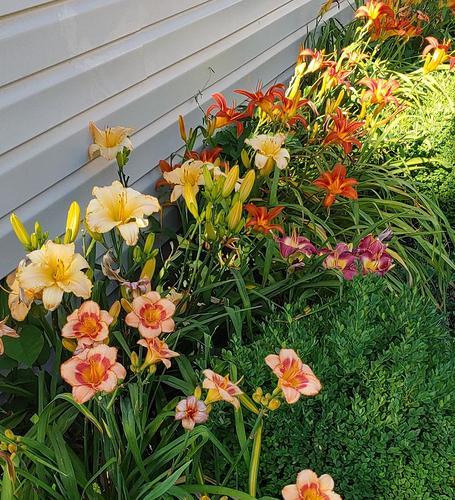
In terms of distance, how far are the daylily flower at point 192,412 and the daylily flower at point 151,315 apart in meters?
0.15

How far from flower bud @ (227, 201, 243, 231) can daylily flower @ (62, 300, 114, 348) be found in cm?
Answer: 48

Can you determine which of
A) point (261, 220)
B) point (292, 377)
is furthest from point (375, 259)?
point (292, 377)

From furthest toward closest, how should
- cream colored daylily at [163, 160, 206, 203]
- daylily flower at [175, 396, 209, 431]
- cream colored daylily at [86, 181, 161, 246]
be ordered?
cream colored daylily at [163, 160, 206, 203] → cream colored daylily at [86, 181, 161, 246] → daylily flower at [175, 396, 209, 431]

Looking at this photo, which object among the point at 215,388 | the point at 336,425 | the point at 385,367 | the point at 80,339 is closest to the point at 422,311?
the point at 385,367

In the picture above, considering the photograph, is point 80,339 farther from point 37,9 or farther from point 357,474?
point 37,9

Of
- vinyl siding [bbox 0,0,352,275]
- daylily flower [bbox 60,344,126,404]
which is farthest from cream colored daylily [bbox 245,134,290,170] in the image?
daylily flower [bbox 60,344,126,404]

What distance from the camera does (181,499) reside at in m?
1.21

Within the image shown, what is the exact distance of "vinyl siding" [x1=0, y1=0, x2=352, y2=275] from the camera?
1523 millimetres

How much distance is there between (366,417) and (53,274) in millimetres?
744

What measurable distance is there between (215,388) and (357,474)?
1.57 feet

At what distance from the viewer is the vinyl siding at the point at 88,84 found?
152 cm

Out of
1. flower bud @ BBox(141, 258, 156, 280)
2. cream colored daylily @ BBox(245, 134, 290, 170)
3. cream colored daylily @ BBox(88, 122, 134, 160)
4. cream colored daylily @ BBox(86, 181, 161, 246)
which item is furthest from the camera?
cream colored daylily @ BBox(245, 134, 290, 170)

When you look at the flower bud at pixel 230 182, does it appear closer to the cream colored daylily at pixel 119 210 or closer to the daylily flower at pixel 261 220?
the cream colored daylily at pixel 119 210

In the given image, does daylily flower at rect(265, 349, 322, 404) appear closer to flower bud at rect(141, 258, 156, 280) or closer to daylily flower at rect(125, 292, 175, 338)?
daylily flower at rect(125, 292, 175, 338)
